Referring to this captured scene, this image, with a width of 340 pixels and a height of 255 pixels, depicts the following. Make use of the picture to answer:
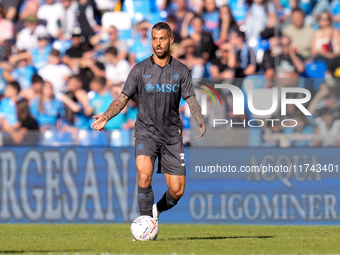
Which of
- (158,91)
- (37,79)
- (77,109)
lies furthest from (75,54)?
(158,91)

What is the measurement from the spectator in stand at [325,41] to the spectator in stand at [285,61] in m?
0.42

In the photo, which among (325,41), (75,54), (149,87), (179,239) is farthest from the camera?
(75,54)

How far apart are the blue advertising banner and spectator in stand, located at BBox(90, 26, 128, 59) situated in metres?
3.77

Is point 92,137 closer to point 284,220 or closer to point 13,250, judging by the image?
point 284,220

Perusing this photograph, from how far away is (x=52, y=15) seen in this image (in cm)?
1630

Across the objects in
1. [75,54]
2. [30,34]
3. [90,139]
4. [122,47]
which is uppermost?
[30,34]

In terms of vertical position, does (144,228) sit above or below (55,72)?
below

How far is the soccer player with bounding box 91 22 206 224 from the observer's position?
26.8 feet

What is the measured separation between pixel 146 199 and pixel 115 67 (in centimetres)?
710

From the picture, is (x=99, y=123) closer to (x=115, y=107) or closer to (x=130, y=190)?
(x=115, y=107)

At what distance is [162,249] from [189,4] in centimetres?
959

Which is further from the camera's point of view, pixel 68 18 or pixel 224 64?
pixel 68 18

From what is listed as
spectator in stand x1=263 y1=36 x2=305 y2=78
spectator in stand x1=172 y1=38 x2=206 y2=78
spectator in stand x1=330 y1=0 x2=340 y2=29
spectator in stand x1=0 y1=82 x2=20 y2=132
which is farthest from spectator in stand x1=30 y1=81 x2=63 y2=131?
spectator in stand x1=330 y1=0 x2=340 y2=29

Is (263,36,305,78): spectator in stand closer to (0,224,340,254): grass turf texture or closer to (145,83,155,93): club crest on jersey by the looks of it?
(0,224,340,254): grass turf texture
